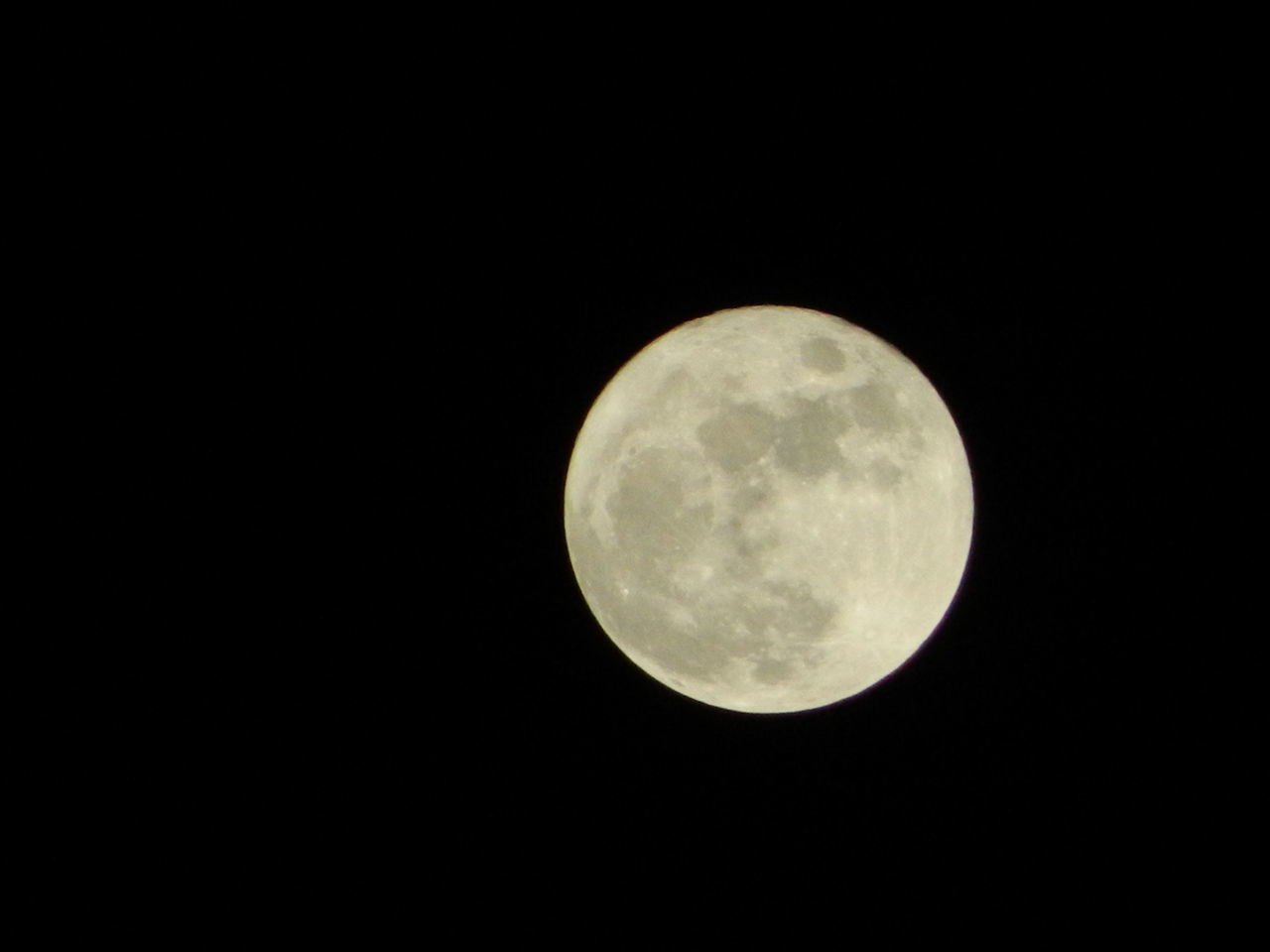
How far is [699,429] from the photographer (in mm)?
4641

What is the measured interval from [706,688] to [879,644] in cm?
87

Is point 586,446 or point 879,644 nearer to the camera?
point 879,644

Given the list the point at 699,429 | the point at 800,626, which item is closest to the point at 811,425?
the point at 699,429

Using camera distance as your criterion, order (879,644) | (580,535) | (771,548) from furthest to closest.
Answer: (580,535) < (879,644) < (771,548)

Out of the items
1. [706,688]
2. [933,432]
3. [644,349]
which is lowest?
[706,688]

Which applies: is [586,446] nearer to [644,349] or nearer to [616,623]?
[644,349]

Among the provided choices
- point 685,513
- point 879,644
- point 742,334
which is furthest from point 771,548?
point 742,334

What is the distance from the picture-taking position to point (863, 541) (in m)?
4.58

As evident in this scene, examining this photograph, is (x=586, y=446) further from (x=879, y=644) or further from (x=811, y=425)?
(x=879, y=644)

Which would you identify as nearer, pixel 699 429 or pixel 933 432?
pixel 699 429

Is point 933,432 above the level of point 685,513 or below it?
above

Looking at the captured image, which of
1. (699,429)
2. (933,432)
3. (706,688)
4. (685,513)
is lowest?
(706,688)

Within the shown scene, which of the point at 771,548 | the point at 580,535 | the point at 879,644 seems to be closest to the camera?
the point at 771,548

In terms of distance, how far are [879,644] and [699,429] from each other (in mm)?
1324
